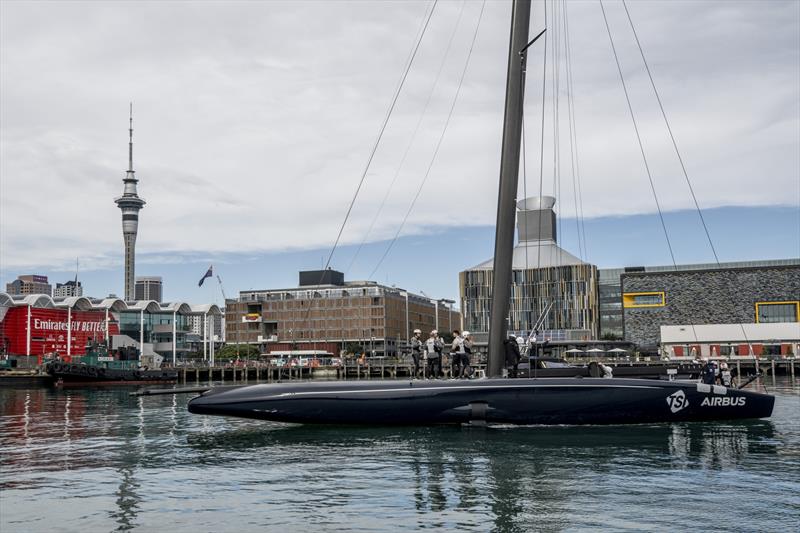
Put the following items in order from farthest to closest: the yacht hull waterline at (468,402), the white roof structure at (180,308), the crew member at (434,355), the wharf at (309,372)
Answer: the white roof structure at (180,308) → the wharf at (309,372) → the crew member at (434,355) → the yacht hull waterline at (468,402)

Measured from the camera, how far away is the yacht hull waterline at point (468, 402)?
17781mm

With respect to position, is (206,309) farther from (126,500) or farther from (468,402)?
(126,500)

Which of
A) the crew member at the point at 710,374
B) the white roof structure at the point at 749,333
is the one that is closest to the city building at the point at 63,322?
the white roof structure at the point at 749,333

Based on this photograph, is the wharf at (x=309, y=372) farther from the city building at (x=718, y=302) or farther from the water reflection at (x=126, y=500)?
the water reflection at (x=126, y=500)

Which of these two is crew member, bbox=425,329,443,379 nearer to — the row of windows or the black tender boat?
the black tender boat

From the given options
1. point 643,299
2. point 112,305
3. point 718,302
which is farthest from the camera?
point 643,299

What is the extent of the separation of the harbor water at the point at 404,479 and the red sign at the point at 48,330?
83.4 metres

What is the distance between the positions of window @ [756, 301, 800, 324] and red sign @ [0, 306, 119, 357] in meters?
89.2

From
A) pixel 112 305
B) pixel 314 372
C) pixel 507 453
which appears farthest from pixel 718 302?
pixel 507 453

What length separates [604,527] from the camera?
30.6 feet

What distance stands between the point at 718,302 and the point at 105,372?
253ft

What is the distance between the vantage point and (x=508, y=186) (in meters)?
19.7

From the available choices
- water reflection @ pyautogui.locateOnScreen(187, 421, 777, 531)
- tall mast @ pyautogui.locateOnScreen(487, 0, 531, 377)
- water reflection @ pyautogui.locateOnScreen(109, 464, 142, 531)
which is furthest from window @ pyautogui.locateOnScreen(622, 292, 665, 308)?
water reflection @ pyautogui.locateOnScreen(109, 464, 142, 531)

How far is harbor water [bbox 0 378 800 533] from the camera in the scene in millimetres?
9758
